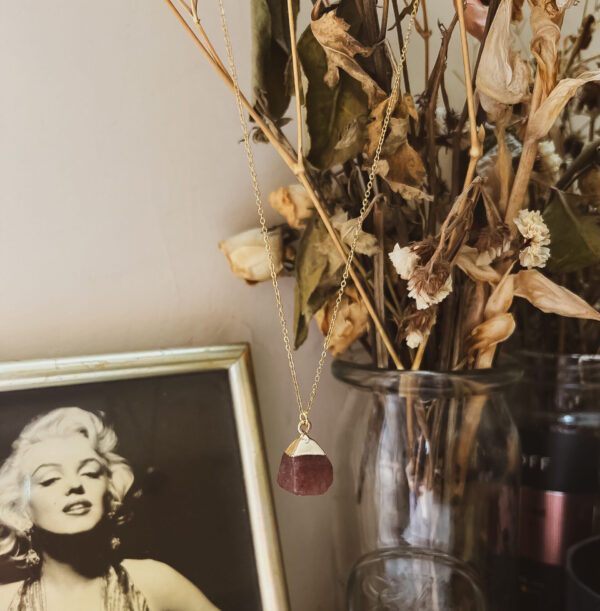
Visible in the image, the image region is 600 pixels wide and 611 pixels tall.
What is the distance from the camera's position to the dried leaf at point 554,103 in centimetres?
42

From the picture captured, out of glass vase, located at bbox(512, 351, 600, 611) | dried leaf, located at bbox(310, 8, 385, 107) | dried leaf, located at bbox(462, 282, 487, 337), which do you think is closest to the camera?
dried leaf, located at bbox(310, 8, 385, 107)

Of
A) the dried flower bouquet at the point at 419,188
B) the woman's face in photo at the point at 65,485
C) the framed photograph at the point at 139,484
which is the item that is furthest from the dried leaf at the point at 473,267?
the woman's face in photo at the point at 65,485

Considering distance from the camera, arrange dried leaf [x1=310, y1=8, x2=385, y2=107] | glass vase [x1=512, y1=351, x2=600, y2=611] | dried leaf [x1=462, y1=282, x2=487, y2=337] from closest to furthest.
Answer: dried leaf [x1=310, y1=8, x2=385, y2=107] < dried leaf [x1=462, y1=282, x2=487, y2=337] < glass vase [x1=512, y1=351, x2=600, y2=611]

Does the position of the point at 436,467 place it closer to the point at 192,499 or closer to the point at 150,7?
the point at 192,499

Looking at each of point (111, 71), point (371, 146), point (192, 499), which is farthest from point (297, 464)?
point (111, 71)

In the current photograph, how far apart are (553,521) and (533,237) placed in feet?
1.11

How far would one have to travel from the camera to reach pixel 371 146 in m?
0.46

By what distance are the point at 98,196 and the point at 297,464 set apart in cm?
28

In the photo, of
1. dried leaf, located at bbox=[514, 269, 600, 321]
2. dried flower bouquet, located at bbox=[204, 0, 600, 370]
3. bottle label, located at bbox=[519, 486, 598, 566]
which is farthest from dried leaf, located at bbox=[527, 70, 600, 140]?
bottle label, located at bbox=[519, 486, 598, 566]

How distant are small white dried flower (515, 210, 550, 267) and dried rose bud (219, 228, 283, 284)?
216 mm

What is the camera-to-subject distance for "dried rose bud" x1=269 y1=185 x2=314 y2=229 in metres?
0.54

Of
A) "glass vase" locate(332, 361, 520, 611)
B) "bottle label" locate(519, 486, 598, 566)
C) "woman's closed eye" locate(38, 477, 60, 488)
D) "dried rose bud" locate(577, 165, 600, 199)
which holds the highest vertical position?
"dried rose bud" locate(577, 165, 600, 199)

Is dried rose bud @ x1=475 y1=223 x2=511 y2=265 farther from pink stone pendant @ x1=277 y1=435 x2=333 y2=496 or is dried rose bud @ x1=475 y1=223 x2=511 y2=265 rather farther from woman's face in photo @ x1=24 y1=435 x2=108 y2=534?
woman's face in photo @ x1=24 y1=435 x2=108 y2=534

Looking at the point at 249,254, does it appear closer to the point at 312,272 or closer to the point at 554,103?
the point at 312,272
